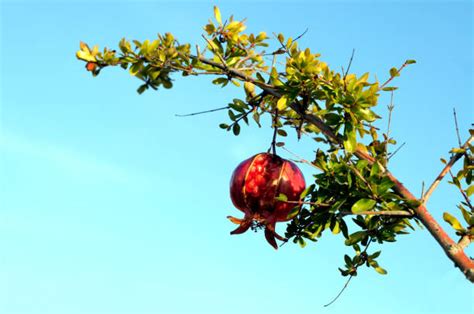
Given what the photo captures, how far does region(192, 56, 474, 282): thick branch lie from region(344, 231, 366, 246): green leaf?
16.6 inches

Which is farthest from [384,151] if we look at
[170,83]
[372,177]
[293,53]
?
[170,83]

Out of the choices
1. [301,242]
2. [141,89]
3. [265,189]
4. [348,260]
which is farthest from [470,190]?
[141,89]

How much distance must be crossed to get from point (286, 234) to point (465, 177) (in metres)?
1.25

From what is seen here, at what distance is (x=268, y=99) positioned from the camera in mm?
4602

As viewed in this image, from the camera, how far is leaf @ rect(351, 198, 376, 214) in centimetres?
356

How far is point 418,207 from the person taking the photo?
11.8ft

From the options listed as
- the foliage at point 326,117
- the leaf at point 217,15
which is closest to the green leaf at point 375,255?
the foliage at point 326,117

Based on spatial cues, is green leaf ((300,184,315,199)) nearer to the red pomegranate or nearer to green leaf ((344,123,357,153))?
the red pomegranate

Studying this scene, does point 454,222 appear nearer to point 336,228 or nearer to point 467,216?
point 467,216

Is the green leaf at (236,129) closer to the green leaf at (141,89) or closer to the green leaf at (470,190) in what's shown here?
the green leaf at (141,89)

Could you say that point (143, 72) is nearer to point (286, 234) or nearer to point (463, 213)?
point (286, 234)

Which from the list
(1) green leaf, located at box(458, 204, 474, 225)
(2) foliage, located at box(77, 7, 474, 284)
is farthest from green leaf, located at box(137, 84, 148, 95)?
(1) green leaf, located at box(458, 204, 474, 225)

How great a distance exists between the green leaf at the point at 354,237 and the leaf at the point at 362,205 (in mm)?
361

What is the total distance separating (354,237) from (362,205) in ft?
1.29
